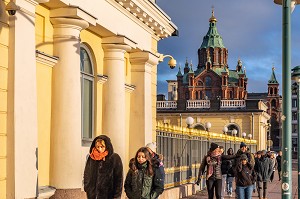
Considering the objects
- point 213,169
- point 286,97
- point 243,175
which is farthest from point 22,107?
point 213,169

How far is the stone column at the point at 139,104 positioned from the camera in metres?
18.8

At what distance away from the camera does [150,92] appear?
64.6 ft

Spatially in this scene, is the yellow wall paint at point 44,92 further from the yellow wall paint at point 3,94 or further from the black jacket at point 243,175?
the black jacket at point 243,175

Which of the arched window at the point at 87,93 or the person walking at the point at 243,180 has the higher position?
the arched window at the point at 87,93

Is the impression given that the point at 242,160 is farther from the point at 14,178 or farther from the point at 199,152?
the point at 199,152

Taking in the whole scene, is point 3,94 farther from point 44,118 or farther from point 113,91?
point 113,91

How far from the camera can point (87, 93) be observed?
16.0 m

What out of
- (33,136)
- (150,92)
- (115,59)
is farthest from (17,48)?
(150,92)

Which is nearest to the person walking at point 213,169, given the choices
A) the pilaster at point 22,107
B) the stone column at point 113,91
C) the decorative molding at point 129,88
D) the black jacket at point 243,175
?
the black jacket at point 243,175

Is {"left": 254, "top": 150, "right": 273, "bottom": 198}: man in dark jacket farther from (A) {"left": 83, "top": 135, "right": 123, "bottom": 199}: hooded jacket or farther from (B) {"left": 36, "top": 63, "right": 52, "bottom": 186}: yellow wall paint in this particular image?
(A) {"left": 83, "top": 135, "right": 123, "bottom": 199}: hooded jacket

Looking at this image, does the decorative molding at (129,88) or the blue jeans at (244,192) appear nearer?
the blue jeans at (244,192)

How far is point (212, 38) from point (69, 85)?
10263 cm

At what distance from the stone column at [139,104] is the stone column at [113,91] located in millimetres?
1941

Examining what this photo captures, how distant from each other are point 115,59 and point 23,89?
5.79 m
